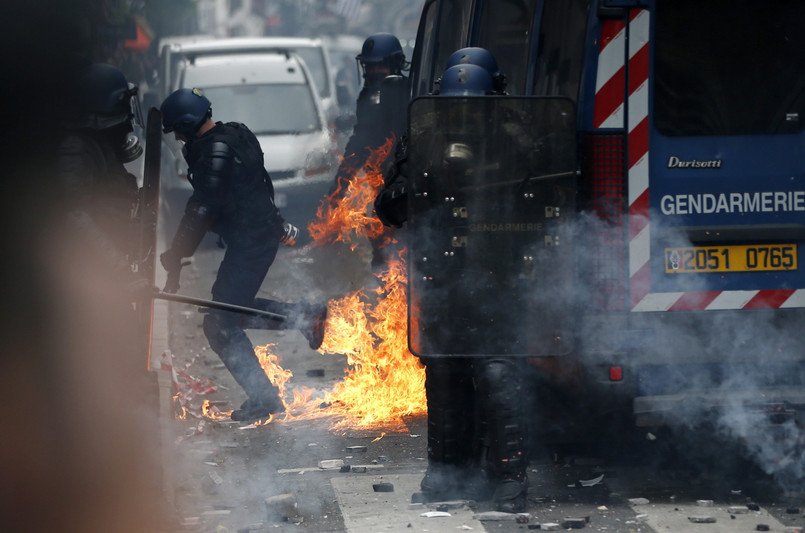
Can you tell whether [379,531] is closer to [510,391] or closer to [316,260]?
[510,391]

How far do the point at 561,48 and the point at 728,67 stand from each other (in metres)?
0.73

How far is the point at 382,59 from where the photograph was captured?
10031 millimetres

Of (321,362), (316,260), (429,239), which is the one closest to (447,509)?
(429,239)

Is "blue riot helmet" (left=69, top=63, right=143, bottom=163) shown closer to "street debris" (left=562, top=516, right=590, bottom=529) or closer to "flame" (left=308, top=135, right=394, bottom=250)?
"street debris" (left=562, top=516, right=590, bottom=529)

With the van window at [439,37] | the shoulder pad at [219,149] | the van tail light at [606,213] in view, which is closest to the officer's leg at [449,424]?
the van tail light at [606,213]

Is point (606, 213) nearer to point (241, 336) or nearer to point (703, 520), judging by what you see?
point (703, 520)

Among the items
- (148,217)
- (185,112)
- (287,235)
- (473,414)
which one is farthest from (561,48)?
(287,235)

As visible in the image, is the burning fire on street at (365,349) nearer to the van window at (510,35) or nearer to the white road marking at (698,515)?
the van window at (510,35)

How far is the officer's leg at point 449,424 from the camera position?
18.6ft

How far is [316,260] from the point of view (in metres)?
13.2

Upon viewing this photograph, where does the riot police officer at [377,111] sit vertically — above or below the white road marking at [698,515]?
above

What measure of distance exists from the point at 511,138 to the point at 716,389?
1.44 m

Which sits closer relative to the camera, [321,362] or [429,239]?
[429,239]

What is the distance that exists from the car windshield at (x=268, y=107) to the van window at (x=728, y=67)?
32.5 feet
